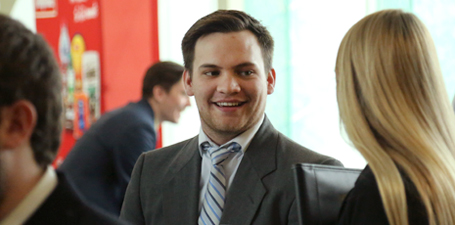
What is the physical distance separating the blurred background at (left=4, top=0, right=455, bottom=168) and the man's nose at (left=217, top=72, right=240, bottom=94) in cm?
38

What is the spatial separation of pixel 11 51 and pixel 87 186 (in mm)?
2312

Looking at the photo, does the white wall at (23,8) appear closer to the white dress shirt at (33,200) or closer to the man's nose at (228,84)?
the man's nose at (228,84)

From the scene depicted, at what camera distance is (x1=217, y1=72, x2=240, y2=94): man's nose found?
1.78 m

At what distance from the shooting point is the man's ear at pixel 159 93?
11.6 feet

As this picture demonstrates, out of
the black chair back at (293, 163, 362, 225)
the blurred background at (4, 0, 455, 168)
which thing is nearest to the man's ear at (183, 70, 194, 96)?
the blurred background at (4, 0, 455, 168)

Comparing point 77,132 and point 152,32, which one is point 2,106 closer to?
point 152,32

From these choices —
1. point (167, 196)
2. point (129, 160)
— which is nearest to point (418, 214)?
point (167, 196)

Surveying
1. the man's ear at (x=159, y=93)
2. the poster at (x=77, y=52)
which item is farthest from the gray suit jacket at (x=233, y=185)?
the poster at (x=77, y=52)

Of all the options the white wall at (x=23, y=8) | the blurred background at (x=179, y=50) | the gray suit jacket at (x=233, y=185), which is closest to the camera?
the gray suit jacket at (x=233, y=185)

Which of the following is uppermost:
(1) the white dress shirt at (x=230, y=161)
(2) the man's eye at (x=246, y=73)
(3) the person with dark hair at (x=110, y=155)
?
(2) the man's eye at (x=246, y=73)

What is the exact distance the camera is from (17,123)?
0.96 metres

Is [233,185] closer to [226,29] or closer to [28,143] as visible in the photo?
[226,29]

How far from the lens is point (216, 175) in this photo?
68.9 inches

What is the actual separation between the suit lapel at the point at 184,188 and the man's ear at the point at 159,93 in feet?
5.41
